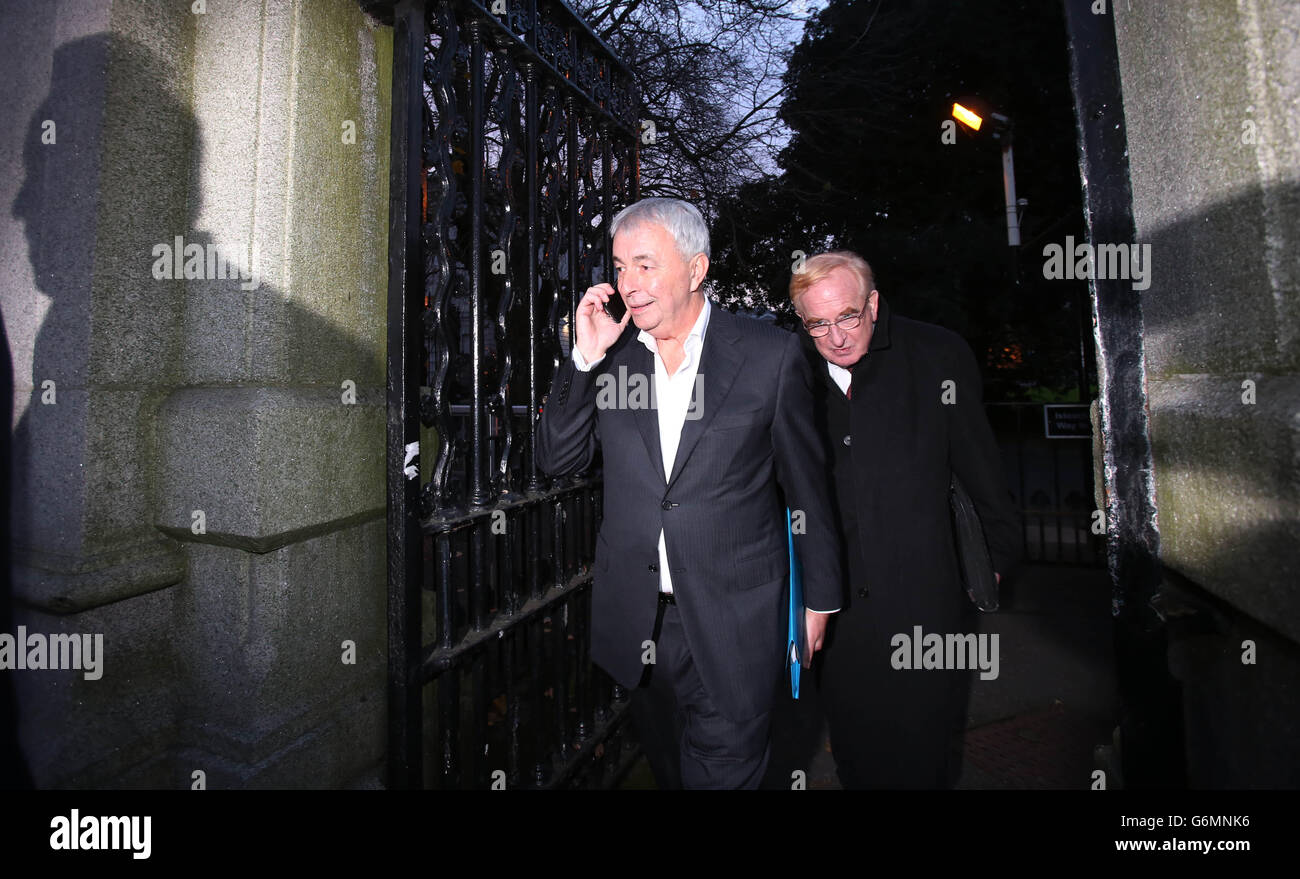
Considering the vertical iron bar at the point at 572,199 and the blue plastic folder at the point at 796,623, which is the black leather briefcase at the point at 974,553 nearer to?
the blue plastic folder at the point at 796,623

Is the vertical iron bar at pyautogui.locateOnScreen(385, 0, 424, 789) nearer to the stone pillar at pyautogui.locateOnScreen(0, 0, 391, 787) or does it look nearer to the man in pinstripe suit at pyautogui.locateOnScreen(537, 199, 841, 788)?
the stone pillar at pyautogui.locateOnScreen(0, 0, 391, 787)

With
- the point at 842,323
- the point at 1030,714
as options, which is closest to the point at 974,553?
the point at 842,323

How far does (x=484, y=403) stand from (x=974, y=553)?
6.64 ft

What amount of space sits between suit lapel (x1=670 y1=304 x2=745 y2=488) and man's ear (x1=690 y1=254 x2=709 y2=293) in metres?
0.13

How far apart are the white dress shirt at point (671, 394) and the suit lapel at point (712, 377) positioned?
3cm

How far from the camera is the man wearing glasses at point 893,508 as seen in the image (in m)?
2.38

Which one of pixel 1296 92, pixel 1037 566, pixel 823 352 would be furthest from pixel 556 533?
pixel 1037 566

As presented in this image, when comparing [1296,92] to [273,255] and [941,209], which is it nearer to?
[273,255]

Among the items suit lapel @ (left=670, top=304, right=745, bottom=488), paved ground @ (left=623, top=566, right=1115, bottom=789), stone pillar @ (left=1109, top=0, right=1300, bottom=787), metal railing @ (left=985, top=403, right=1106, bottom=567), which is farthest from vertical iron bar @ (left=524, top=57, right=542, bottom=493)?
metal railing @ (left=985, top=403, right=1106, bottom=567)

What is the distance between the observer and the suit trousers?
6.95ft

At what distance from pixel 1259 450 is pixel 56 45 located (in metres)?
3.61

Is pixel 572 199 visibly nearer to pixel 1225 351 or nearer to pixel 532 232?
pixel 532 232

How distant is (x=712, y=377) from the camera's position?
2.19m

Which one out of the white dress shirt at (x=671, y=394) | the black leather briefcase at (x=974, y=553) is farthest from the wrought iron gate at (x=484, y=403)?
the black leather briefcase at (x=974, y=553)
